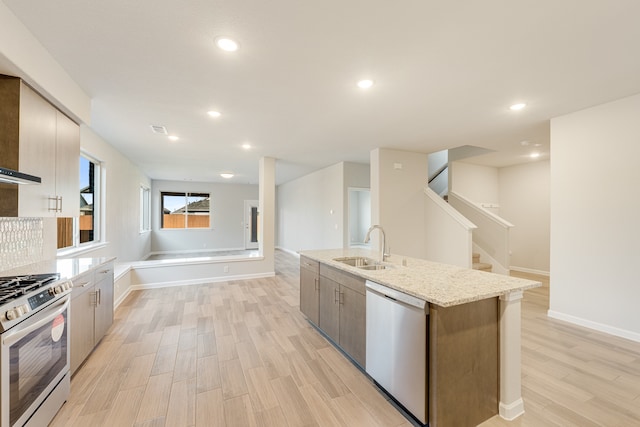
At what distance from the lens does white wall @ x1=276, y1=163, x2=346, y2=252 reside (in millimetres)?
6539

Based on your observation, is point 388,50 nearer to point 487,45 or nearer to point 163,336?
point 487,45

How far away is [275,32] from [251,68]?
0.54 meters

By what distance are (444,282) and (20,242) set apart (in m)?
3.60

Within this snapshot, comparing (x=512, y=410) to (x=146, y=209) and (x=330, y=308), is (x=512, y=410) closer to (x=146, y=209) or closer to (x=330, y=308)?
(x=330, y=308)

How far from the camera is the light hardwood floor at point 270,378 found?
181 cm

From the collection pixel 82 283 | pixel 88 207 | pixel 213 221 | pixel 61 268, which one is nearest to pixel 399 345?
pixel 82 283

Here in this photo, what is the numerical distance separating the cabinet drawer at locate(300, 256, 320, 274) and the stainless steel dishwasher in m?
1.04

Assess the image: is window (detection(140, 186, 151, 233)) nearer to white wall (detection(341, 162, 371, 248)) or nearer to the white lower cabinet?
the white lower cabinet

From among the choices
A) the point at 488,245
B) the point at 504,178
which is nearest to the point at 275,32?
the point at 488,245

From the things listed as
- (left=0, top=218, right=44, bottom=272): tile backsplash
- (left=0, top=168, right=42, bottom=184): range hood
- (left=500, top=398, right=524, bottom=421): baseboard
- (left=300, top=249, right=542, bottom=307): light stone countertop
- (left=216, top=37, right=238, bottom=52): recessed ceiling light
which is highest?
(left=216, top=37, right=238, bottom=52): recessed ceiling light

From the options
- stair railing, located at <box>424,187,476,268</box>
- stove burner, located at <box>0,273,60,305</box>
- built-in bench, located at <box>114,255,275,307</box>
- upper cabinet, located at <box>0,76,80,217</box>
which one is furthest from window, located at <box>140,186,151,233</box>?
stair railing, located at <box>424,187,476,268</box>

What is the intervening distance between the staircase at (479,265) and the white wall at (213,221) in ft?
25.8

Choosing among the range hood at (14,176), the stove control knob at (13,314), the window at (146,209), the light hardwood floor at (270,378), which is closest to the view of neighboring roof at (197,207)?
the window at (146,209)

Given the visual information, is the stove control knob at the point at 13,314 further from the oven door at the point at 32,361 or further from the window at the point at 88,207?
the window at the point at 88,207
